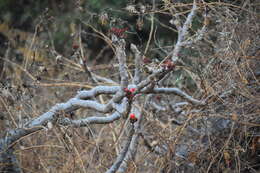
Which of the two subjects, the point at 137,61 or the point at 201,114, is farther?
the point at 201,114

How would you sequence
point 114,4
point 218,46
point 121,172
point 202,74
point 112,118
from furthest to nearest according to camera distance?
1. point 114,4
2. point 218,46
3. point 202,74
4. point 121,172
5. point 112,118

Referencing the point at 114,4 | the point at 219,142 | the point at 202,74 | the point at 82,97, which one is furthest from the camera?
the point at 114,4

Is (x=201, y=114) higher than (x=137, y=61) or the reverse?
the reverse

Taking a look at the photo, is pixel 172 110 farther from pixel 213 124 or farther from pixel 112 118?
pixel 112 118

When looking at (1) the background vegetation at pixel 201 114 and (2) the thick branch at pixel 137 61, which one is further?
(1) the background vegetation at pixel 201 114

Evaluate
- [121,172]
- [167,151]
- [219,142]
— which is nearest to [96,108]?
[121,172]

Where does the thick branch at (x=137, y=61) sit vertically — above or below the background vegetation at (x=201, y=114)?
above

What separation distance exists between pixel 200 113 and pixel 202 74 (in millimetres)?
364

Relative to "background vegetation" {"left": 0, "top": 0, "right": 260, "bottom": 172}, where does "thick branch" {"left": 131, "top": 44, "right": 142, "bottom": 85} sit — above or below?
above

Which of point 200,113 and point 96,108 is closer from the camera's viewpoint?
point 96,108

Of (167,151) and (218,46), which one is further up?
(218,46)

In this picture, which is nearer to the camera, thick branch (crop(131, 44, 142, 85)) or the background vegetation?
thick branch (crop(131, 44, 142, 85))

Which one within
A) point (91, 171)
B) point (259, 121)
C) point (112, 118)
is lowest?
point (91, 171)

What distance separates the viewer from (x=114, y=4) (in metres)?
6.93
